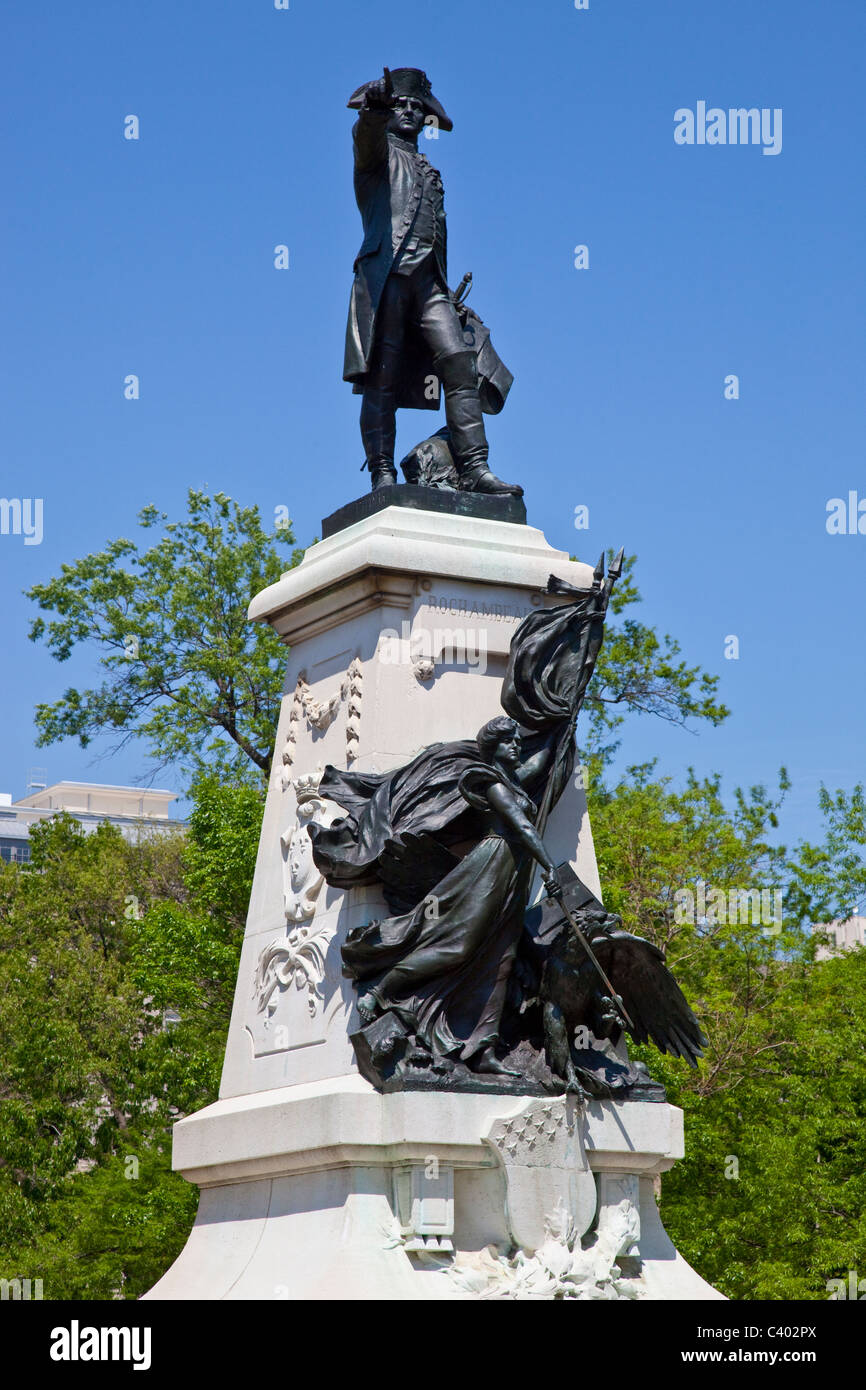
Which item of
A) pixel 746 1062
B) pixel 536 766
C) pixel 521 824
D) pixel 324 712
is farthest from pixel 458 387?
pixel 746 1062

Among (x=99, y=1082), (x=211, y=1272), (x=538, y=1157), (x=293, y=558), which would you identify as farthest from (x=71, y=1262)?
(x=293, y=558)

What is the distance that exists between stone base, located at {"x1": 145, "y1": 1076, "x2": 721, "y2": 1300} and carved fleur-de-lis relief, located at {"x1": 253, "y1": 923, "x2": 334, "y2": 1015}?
0.60m

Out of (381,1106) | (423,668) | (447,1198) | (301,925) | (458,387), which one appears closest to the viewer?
(447,1198)

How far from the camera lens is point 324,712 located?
11.7 metres

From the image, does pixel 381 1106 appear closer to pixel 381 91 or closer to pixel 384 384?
pixel 384 384

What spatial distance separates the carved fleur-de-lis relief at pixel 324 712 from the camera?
37.1 feet

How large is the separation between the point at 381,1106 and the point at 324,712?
2522mm

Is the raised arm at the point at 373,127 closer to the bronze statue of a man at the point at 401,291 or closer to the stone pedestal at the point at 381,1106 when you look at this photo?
the bronze statue of a man at the point at 401,291

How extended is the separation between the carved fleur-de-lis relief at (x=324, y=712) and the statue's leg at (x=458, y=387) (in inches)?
60.8

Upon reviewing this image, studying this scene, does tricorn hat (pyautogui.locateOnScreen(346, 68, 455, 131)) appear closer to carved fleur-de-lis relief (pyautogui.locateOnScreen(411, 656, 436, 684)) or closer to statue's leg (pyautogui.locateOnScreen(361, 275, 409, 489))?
statue's leg (pyautogui.locateOnScreen(361, 275, 409, 489))

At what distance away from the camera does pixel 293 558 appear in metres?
33.2

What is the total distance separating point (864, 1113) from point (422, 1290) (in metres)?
13.0

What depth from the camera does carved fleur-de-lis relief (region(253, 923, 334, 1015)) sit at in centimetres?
1102
